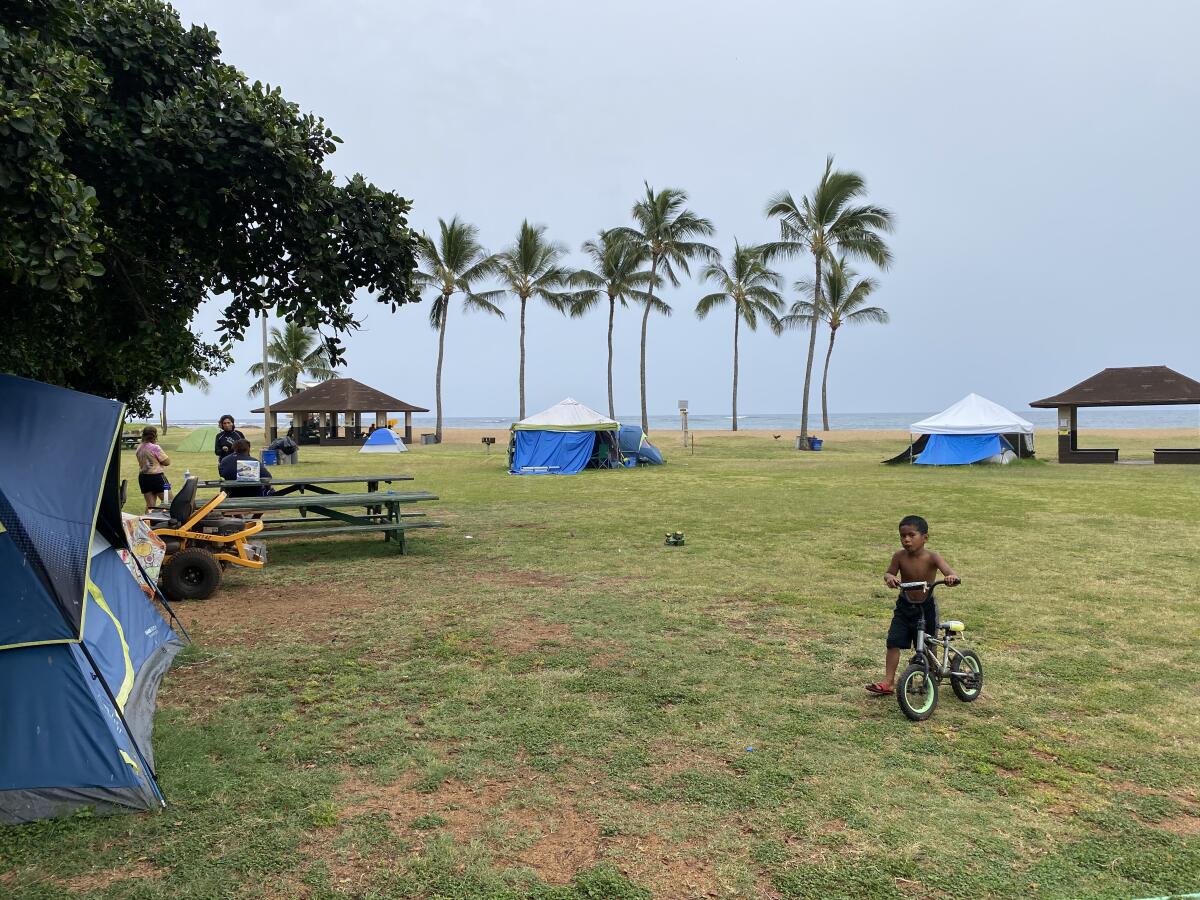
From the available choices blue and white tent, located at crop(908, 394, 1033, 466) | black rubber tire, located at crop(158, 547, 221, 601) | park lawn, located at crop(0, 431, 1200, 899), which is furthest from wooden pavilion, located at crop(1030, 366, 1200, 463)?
black rubber tire, located at crop(158, 547, 221, 601)

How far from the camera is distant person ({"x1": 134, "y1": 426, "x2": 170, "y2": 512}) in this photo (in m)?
9.87

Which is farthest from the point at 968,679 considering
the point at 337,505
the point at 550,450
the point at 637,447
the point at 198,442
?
the point at 198,442

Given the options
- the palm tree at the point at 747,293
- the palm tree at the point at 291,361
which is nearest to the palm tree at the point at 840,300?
the palm tree at the point at 747,293

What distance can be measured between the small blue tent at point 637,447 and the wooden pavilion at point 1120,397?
1358cm

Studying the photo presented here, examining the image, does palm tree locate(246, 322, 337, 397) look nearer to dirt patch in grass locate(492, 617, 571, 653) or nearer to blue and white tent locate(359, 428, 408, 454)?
blue and white tent locate(359, 428, 408, 454)

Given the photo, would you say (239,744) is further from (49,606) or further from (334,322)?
(334,322)

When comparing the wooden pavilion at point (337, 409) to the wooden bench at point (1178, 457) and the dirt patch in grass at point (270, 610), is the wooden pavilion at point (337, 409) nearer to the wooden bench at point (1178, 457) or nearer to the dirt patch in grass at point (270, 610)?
the wooden bench at point (1178, 457)

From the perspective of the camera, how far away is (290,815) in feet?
10.3

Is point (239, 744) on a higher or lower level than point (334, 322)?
lower

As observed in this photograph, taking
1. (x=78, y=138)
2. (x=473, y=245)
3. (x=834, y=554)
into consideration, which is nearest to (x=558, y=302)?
(x=473, y=245)

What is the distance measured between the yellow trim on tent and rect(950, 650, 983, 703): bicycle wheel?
4456mm

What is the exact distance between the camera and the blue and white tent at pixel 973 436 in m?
24.3

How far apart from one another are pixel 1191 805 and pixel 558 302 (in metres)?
37.1

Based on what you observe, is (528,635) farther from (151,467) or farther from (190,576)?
(151,467)
